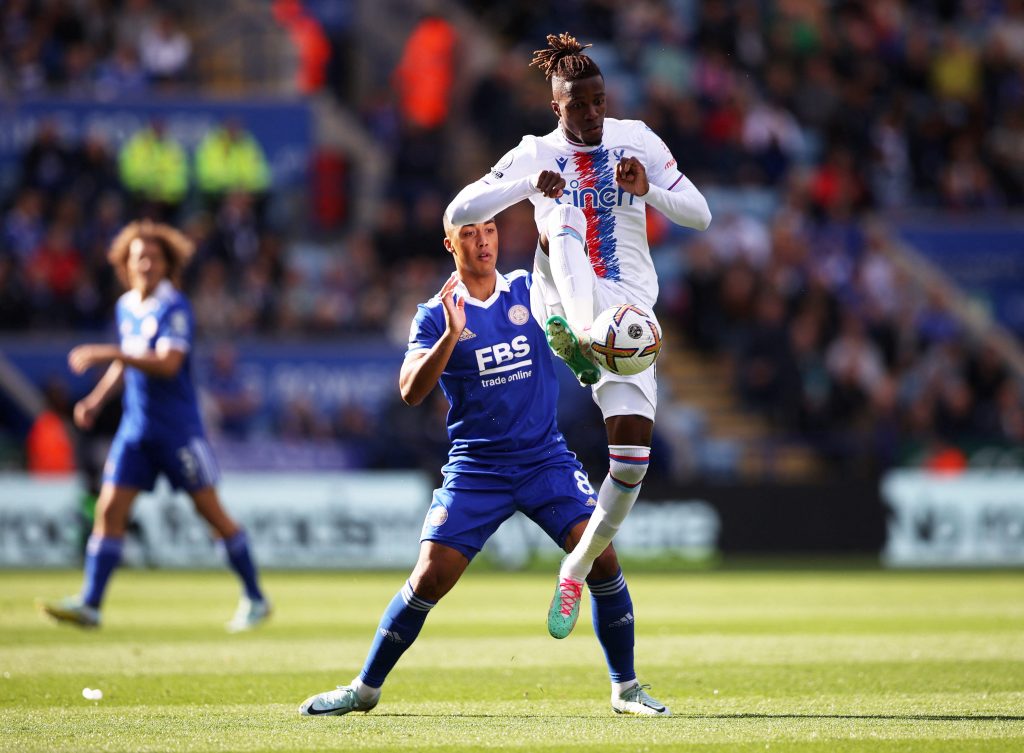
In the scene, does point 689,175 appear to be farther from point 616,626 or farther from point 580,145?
point 616,626

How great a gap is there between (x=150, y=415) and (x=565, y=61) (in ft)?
15.4

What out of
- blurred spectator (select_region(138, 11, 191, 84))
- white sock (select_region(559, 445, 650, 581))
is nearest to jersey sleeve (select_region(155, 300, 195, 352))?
white sock (select_region(559, 445, 650, 581))

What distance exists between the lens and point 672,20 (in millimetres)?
25531

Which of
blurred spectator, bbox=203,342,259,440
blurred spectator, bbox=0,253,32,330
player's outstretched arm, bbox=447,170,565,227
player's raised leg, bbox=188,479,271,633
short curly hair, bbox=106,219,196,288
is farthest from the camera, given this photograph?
blurred spectator, bbox=0,253,32,330

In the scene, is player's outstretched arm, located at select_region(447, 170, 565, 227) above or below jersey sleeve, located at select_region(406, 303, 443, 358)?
above

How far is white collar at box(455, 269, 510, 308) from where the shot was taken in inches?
296

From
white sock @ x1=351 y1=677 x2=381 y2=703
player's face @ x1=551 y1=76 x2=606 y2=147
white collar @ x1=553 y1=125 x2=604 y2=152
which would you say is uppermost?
player's face @ x1=551 y1=76 x2=606 y2=147

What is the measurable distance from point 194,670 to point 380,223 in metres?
13.8

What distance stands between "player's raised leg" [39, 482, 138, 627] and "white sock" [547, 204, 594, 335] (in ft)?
15.1

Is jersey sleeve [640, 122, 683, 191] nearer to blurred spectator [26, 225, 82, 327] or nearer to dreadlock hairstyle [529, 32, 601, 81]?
dreadlock hairstyle [529, 32, 601, 81]

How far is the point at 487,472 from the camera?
7438mm

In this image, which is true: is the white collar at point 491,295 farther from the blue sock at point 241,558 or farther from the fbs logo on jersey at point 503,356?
the blue sock at point 241,558

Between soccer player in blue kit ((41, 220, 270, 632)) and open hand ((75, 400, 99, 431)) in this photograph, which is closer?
soccer player in blue kit ((41, 220, 270, 632))

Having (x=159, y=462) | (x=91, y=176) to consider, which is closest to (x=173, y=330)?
(x=159, y=462)
